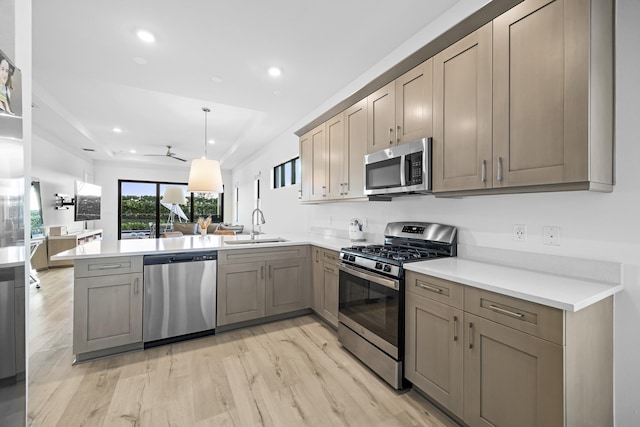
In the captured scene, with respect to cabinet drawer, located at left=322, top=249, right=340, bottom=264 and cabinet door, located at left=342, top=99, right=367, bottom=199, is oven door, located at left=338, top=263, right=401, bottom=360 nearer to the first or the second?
cabinet drawer, located at left=322, top=249, right=340, bottom=264

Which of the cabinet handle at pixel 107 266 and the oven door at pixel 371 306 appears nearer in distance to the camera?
the oven door at pixel 371 306

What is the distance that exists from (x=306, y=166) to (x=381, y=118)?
4.98ft

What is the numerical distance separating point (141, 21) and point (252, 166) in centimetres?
548

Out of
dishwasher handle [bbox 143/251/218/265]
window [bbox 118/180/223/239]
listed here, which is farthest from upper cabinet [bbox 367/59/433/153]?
window [bbox 118/180/223/239]

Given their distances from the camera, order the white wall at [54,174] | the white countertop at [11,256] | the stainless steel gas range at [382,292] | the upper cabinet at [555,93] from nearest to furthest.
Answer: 1. the white countertop at [11,256]
2. the upper cabinet at [555,93]
3. the stainless steel gas range at [382,292]
4. the white wall at [54,174]

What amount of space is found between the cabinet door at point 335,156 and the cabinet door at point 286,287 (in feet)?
2.92

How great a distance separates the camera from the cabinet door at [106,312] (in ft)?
7.51

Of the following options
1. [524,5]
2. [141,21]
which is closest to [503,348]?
[524,5]

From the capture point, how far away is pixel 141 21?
2.20m

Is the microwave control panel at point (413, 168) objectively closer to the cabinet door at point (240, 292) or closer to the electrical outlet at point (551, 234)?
the electrical outlet at point (551, 234)

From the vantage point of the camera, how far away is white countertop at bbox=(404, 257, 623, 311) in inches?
47.3

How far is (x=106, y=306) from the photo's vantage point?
2.37 metres

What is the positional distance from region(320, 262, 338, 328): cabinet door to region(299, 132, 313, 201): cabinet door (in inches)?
45.1

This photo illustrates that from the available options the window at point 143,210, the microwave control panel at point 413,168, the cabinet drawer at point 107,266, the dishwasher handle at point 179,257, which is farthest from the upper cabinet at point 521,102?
the window at point 143,210
